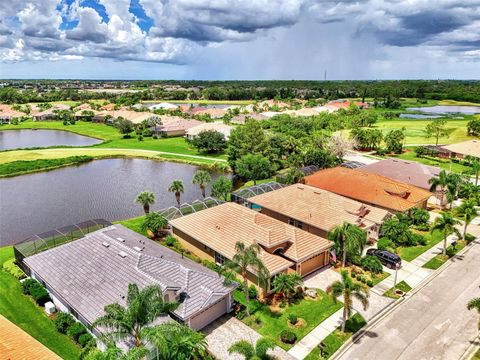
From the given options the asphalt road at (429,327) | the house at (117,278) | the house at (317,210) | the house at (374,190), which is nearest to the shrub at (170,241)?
the house at (117,278)

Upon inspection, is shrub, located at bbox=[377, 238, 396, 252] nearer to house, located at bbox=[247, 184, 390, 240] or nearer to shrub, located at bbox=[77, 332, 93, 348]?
house, located at bbox=[247, 184, 390, 240]

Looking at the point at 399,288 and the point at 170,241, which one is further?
the point at 170,241

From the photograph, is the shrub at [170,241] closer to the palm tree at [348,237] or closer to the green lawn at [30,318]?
the green lawn at [30,318]

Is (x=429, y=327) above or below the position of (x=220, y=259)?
below

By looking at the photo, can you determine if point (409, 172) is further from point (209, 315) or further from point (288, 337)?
point (209, 315)

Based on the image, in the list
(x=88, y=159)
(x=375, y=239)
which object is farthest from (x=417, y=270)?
(x=88, y=159)

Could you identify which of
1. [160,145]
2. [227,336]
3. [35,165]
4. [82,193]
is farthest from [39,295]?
[160,145]

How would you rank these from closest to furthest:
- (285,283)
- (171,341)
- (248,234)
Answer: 1. (171,341)
2. (285,283)
3. (248,234)
